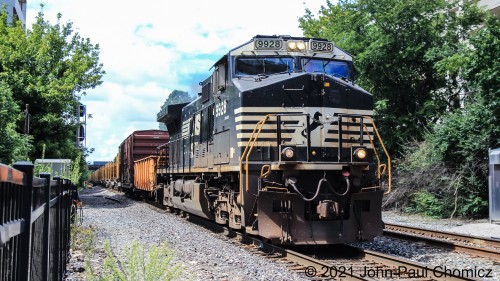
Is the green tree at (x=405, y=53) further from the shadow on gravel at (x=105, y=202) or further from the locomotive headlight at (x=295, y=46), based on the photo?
the shadow on gravel at (x=105, y=202)

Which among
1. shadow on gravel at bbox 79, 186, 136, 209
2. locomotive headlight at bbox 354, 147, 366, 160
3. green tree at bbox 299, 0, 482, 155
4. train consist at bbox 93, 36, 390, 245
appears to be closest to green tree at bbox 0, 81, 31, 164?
shadow on gravel at bbox 79, 186, 136, 209

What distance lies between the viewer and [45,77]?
75.0 feet

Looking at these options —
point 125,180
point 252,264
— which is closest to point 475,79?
point 252,264

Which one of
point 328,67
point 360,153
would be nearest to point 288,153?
point 360,153

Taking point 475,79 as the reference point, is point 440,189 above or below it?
below

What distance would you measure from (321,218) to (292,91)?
92.9 inches

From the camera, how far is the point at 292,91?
369 inches

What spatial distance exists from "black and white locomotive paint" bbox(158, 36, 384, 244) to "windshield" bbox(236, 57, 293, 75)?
0.02 m

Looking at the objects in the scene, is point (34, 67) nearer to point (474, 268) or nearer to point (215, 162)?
point (215, 162)

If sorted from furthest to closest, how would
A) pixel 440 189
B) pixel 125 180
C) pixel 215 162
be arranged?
pixel 125 180
pixel 440 189
pixel 215 162

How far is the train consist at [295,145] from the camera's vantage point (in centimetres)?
867

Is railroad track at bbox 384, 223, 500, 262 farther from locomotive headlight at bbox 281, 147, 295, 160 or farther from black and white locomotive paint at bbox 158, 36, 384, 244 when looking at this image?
locomotive headlight at bbox 281, 147, 295, 160

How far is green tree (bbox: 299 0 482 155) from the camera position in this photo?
70.0 ft

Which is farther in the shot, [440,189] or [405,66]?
[405,66]
